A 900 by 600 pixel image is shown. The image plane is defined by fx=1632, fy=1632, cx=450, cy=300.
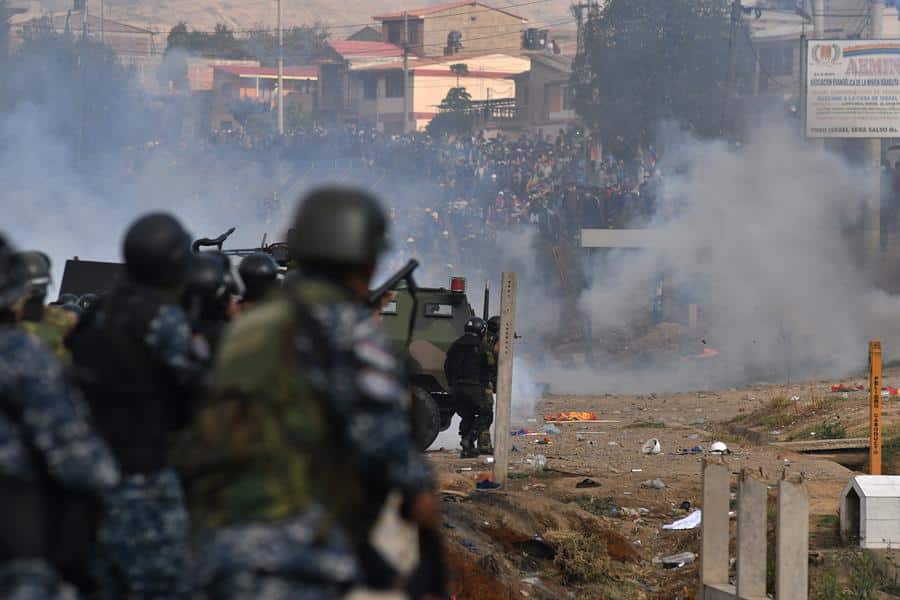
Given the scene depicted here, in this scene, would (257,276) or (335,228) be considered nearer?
(335,228)

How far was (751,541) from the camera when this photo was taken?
814cm

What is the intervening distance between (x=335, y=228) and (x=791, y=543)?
5.32 metres

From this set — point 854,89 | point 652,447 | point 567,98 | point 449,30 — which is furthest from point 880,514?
point 449,30

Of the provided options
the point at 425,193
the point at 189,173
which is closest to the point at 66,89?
the point at 189,173

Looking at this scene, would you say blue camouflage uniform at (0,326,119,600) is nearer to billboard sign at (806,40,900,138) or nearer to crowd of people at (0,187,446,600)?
crowd of people at (0,187,446,600)

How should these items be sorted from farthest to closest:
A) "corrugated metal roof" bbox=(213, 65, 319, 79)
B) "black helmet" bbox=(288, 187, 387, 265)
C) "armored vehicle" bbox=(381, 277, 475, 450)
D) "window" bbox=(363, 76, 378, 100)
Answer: "window" bbox=(363, 76, 378, 100), "corrugated metal roof" bbox=(213, 65, 319, 79), "armored vehicle" bbox=(381, 277, 475, 450), "black helmet" bbox=(288, 187, 387, 265)

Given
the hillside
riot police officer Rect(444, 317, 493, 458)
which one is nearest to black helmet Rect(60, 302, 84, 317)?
riot police officer Rect(444, 317, 493, 458)

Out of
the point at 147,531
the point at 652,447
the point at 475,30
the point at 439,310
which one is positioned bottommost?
the point at 652,447

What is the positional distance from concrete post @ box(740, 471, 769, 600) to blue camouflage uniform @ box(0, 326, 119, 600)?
5390 millimetres

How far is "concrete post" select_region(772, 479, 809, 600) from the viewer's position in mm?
7734

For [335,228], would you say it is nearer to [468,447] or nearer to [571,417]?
[468,447]

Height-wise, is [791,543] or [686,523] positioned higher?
[791,543]

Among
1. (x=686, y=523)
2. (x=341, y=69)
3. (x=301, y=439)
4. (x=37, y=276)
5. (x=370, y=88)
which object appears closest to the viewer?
(x=301, y=439)

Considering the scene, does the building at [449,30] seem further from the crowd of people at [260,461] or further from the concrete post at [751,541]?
the crowd of people at [260,461]
